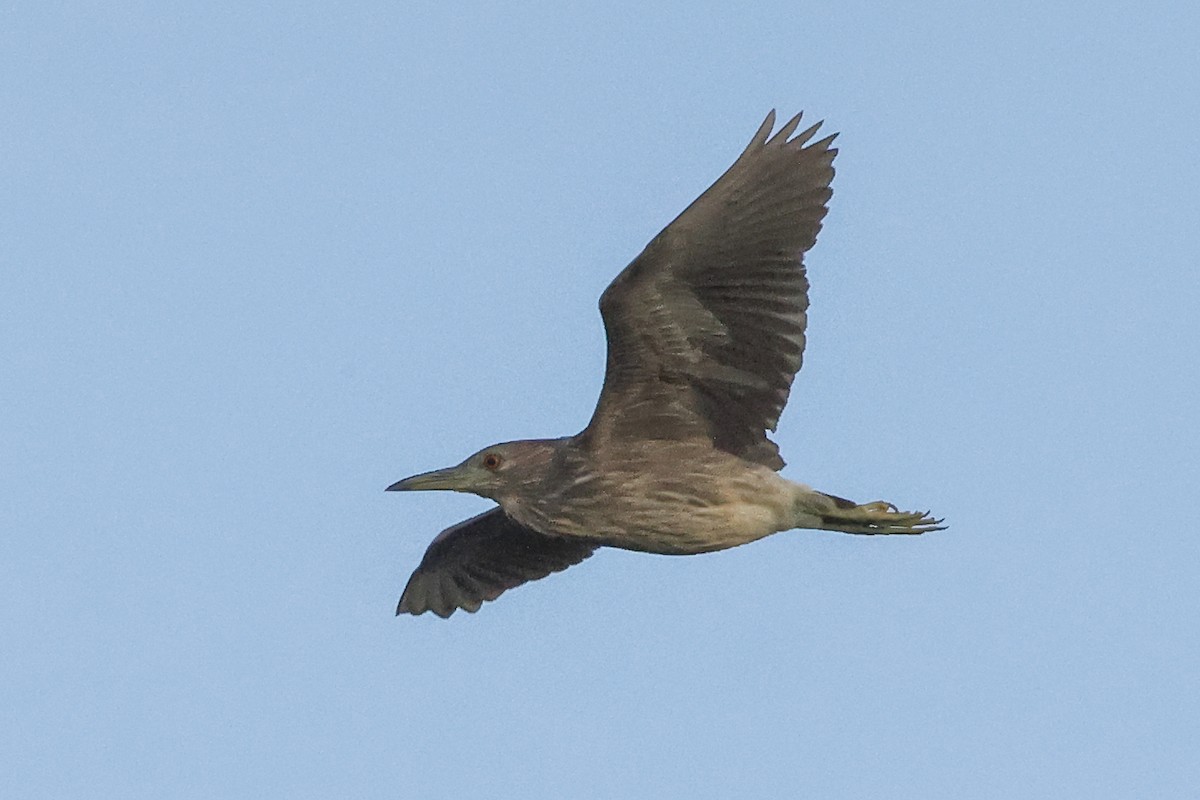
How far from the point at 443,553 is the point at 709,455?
2.90 m

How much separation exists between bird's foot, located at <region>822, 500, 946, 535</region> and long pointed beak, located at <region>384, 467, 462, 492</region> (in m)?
2.35

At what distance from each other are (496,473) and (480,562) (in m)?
1.77

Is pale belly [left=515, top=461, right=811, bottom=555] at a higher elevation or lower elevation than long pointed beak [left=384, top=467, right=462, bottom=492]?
lower

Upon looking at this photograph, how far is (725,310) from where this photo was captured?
13008 millimetres

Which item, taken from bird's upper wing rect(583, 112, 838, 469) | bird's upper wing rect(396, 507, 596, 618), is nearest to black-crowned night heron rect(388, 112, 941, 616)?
bird's upper wing rect(583, 112, 838, 469)

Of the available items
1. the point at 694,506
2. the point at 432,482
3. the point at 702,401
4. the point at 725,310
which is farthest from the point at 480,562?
the point at 725,310

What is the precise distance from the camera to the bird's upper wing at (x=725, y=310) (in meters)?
12.7

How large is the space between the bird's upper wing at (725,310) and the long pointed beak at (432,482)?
1082 mm

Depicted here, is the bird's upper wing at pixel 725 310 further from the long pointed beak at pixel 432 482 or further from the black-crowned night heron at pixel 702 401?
the long pointed beak at pixel 432 482

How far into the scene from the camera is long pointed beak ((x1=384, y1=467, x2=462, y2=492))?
14.1 metres

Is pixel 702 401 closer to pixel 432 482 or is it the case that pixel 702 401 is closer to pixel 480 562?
pixel 432 482

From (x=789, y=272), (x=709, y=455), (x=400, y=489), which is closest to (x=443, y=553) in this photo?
(x=400, y=489)

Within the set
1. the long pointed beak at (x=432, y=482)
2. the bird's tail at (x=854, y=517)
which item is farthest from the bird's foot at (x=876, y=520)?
the long pointed beak at (x=432, y=482)

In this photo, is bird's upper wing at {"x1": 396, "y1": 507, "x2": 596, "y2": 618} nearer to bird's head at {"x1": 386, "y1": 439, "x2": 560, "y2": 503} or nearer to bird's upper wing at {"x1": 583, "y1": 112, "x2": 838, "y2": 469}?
bird's head at {"x1": 386, "y1": 439, "x2": 560, "y2": 503}
